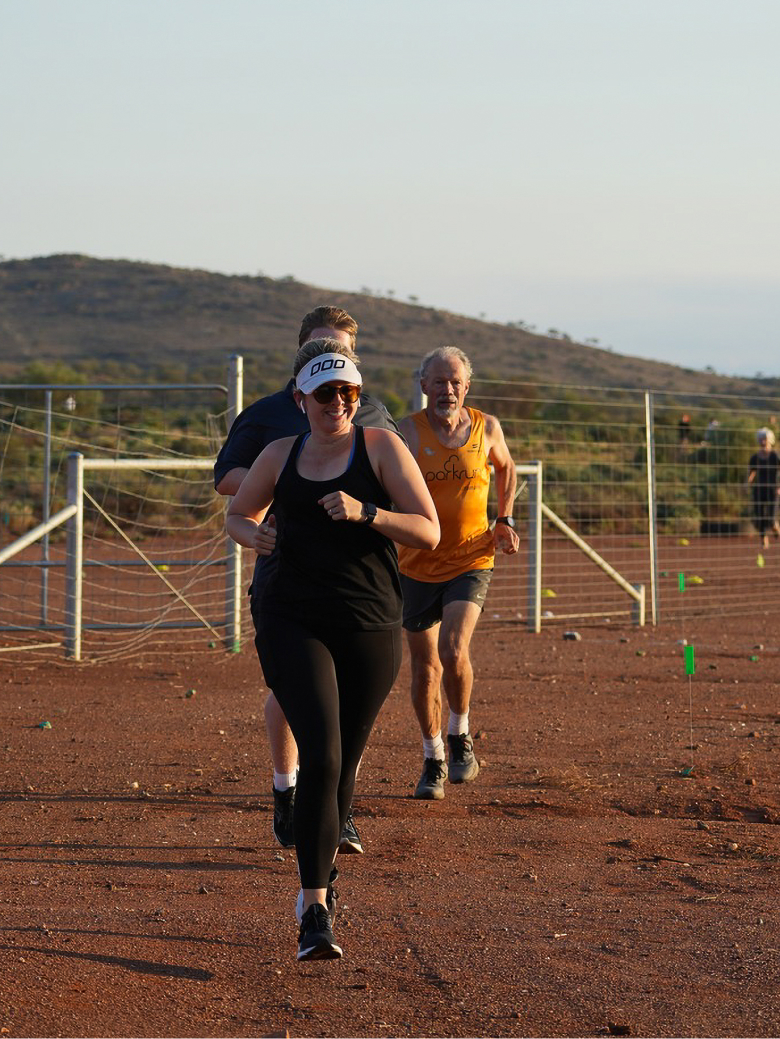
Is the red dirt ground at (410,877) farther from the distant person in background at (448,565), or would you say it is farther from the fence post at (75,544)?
the fence post at (75,544)

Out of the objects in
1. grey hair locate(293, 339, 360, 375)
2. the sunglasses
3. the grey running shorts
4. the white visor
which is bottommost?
the grey running shorts

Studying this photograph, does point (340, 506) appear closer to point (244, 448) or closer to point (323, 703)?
point (323, 703)

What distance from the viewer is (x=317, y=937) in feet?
14.8

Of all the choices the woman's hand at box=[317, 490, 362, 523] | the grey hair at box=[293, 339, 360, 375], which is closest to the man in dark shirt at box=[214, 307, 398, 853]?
the grey hair at box=[293, 339, 360, 375]

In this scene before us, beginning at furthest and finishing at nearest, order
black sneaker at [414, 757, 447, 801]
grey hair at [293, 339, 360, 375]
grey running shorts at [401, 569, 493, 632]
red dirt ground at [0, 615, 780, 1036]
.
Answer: grey running shorts at [401, 569, 493, 632] → black sneaker at [414, 757, 447, 801] → grey hair at [293, 339, 360, 375] → red dirt ground at [0, 615, 780, 1036]

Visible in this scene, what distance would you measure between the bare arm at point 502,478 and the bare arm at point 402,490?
2.57 m

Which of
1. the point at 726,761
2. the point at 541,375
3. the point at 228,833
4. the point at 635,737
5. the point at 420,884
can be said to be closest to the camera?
the point at 420,884

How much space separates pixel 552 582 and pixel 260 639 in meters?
15.6

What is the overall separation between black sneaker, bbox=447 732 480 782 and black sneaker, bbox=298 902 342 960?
309 cm

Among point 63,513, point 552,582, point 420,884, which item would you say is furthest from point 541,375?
point 420,884

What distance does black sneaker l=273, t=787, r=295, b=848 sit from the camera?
6258mm

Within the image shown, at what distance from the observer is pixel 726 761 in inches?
328

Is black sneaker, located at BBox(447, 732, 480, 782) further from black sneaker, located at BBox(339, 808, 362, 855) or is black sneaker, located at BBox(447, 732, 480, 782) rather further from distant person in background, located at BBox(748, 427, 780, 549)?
distant person in background, located at BBox(748, 427, 780, 549)

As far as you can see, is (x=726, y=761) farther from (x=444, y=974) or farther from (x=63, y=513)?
(x=63, y=513)
